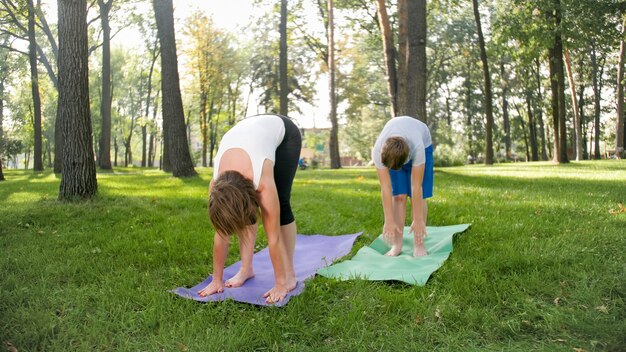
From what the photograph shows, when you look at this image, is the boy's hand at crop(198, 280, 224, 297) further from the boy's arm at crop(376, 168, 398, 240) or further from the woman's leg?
the boy's arm at crop(376, 168, 398, 240)

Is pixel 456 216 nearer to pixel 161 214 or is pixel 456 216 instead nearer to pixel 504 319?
pixel 504 319

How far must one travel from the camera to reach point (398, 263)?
4719 mm

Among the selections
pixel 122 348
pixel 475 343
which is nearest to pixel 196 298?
pixel 122 348

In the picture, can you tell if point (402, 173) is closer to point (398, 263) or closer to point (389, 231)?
point (389, 231)

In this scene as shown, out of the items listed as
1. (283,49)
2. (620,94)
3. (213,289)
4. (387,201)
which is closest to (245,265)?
(213,289)

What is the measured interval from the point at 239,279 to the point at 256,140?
142 cm

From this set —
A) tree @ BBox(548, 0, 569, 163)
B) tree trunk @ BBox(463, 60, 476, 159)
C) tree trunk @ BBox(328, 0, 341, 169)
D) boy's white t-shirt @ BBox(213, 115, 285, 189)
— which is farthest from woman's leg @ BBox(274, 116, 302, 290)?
tree trunk @ BBox(463, 60, 476, 159)

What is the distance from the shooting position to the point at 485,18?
28922 mm

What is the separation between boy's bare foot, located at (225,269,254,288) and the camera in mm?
4098

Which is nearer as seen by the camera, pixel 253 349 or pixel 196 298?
pixel 253 349

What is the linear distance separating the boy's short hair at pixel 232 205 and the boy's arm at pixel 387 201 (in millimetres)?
2162

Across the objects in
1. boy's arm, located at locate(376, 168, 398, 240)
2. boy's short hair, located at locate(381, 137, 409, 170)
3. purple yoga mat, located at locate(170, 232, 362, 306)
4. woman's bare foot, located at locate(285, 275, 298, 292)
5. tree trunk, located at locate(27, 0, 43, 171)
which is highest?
tree trunk, located at locate(27, 0, 43, 171)

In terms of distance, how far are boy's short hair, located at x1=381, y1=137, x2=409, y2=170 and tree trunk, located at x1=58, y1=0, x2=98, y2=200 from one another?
557cm

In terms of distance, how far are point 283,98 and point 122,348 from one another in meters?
17.4
